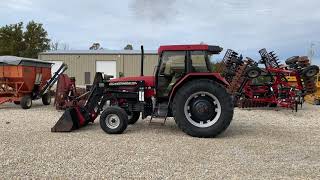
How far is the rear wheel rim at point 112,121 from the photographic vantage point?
10250mm

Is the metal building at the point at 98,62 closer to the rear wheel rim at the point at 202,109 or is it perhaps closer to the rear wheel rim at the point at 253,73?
the rear wheel rim at the point at 253,73

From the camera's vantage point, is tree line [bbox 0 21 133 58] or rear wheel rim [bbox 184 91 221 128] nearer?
rear wheel rim [bbox 184 91 221 128]

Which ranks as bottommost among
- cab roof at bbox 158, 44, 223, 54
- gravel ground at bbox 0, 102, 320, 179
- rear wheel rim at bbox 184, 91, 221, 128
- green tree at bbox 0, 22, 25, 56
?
gravel ground at bbox 0, 102, 320, 179

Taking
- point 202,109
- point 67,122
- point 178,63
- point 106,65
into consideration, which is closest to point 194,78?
point 178,63

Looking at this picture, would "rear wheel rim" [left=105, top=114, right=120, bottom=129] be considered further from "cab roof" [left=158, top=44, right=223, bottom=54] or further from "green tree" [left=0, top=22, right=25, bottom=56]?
"green tree" [left=0, top=22, right=25, bottom=56]

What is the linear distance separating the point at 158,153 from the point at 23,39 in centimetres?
4533

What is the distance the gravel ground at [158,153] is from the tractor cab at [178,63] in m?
1.22

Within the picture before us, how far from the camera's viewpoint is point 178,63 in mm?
10234

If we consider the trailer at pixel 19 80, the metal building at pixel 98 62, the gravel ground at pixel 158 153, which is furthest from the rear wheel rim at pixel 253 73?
the metal building at pixel 98 62

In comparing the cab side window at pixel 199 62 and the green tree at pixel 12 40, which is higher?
the green tree at pixel 12 40

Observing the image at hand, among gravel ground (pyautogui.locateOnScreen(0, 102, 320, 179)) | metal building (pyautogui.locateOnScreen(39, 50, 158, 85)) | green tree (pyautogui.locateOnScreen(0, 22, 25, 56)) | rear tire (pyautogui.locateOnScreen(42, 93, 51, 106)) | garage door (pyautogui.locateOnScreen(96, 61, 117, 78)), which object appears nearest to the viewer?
gravel ground (pyautogui.locateOnScreen(0, 102, 320, 179))

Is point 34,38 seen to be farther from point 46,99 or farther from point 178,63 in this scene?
point 178,63

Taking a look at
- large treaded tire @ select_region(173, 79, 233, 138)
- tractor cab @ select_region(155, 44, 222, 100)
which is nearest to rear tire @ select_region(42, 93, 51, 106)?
tractor cab @ select_region(155, 44, 222, 100)

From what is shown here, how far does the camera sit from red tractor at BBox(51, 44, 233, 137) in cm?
990
